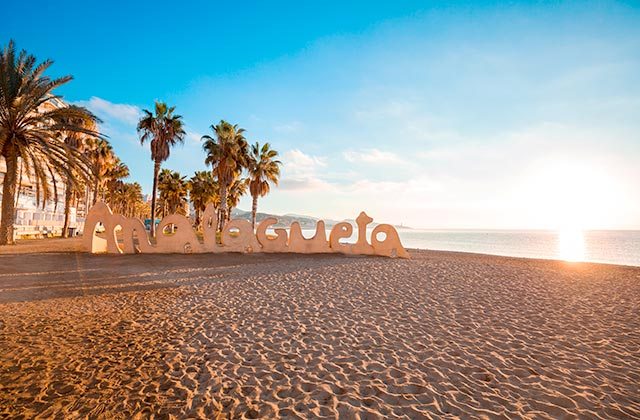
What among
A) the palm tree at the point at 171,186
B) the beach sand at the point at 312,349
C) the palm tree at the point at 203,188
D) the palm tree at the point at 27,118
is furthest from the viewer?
the palm tree at the point at 171,186

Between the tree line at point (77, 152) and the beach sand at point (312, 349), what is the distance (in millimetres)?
10070

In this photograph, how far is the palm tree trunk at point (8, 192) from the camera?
18.4m

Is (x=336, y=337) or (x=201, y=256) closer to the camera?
(x=336, y=337)

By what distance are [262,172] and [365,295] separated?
96.2 feet

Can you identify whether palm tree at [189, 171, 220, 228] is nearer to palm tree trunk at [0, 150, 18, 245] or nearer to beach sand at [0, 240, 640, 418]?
palm tree trunk at [0, 150, 18, 245]

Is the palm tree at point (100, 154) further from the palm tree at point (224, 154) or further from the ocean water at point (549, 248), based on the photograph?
the ocean water at point (549, 248)

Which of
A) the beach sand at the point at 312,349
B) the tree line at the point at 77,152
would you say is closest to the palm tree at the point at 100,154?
the tree line at the point at 77,152

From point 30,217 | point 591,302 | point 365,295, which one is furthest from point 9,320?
point 30,217

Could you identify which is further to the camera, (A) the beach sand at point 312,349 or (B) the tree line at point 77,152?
(B) the tree line at point 77,152

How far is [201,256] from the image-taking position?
19.2 metres

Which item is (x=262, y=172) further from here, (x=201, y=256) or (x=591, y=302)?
(x=591, y=302)

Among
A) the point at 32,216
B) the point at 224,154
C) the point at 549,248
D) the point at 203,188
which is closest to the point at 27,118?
the point at 224,154

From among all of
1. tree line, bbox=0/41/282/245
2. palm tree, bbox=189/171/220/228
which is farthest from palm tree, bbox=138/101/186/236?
palm tree, bbox=189/171/220/228

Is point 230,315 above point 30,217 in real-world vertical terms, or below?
below
